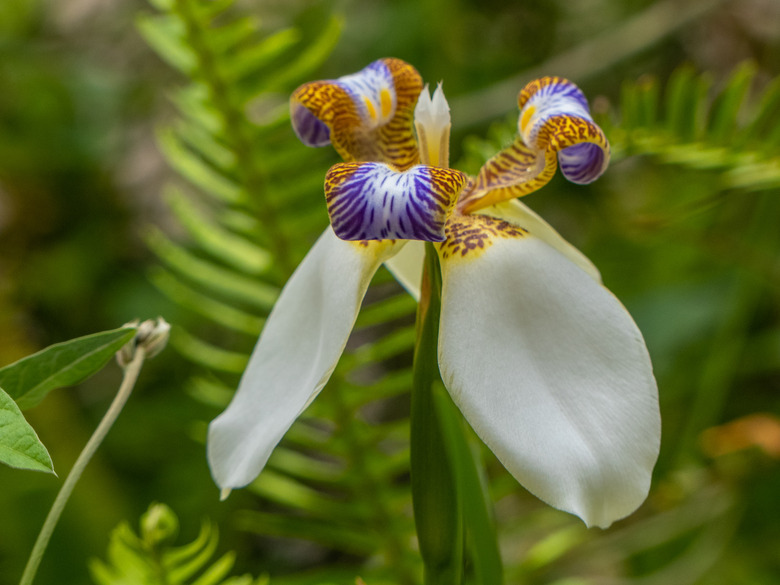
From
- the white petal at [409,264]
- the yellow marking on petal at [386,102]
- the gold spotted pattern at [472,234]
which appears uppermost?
the yellow marking on petal at [386,102]

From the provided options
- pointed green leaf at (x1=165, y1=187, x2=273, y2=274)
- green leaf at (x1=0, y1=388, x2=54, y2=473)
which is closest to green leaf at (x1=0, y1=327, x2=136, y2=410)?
green leaf at (x1=0, y1=388, x2=54, y2=473)

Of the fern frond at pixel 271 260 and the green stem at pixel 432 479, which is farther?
the fern frond at pixel 271 260

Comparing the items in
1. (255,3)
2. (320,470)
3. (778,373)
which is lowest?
(778,373)

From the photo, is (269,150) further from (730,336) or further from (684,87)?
(730,336)

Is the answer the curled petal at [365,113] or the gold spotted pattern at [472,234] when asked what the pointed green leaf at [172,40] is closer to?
the curled petal at [365,113]

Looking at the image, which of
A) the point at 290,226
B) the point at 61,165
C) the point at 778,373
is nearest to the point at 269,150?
the point at 290,226

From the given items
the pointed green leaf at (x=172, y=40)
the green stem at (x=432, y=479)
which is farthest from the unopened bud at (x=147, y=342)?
the pointed green leaf at (x=172, y=40)

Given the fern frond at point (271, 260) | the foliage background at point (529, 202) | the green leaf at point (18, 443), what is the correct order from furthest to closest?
the foliage background at point (529, 202), the fern frond at point (271, 260), the green leaf at point (18, 443)
